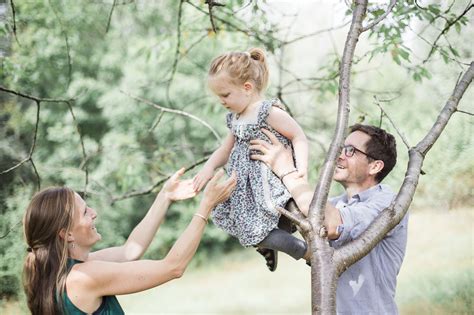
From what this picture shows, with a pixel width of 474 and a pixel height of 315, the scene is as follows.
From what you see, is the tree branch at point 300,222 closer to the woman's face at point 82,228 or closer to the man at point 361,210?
the man at point 361,210

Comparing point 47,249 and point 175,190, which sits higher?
point 175,190

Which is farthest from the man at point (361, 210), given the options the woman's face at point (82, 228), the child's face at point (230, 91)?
the woman's face at point (82, 228)

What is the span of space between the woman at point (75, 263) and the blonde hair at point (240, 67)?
334 mm

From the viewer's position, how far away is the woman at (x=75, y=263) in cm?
182

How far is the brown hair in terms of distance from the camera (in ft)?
5.96

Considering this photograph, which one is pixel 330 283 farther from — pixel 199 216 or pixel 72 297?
pixel 72 297

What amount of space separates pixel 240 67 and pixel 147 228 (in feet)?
1.82

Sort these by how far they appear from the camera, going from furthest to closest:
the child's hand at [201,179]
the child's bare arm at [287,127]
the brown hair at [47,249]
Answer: the child's hand at [201,179] < the child's bare arm at [287,127] < the brown hair at [47,249]

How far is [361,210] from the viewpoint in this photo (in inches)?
77.2

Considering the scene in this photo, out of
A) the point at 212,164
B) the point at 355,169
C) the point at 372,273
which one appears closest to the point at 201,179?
the point at 212,164

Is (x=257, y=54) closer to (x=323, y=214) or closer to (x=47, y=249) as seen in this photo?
(x=323, y=214)

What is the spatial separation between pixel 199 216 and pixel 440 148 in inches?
142

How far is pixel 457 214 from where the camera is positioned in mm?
5578

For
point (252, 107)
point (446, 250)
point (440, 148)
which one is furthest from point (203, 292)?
point (252, 107)
